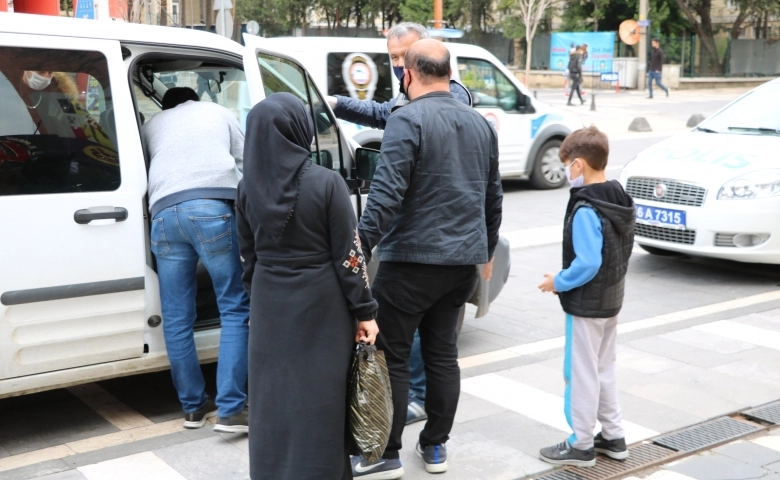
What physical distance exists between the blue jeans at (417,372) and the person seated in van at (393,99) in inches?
44.1

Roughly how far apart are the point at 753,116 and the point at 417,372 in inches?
203

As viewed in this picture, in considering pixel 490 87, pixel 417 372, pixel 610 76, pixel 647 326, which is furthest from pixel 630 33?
pixel 417 372

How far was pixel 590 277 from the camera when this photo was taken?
378 centimetres

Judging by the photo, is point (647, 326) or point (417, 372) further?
point (647, 326)

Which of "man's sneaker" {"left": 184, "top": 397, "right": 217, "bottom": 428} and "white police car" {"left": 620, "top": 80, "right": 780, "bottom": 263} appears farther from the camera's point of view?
"white police car" {"left": 620, "top": 80, "right": 780, "bottom": 263}

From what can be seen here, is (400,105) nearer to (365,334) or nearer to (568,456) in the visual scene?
(365,334)

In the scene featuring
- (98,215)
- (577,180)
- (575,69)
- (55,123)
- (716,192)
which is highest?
(575,69)

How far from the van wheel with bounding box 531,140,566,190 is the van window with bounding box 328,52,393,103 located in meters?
2.70

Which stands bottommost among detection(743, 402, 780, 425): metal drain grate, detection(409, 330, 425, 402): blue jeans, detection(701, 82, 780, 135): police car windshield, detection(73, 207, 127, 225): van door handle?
detection(743, 402, 780, 425): metal drain grate

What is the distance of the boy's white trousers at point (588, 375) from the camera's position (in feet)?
12.8

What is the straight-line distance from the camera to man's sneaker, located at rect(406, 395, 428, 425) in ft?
14.9

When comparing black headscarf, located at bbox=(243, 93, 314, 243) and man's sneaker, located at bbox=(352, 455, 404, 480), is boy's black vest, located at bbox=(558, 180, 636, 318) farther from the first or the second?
black headscarf, located at bbox=(243, 93, 314, 243)

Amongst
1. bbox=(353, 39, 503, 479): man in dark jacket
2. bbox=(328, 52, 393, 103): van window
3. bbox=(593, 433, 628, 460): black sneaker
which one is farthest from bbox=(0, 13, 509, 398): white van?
bbox=(328, 52, 393, 103): van window

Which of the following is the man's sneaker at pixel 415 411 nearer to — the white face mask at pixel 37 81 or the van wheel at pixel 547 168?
the white face mask at pixel 37 81
